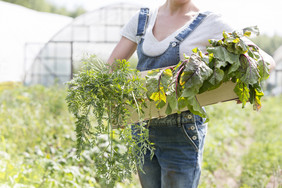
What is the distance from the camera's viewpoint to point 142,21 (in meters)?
1.68

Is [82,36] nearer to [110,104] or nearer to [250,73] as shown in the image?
[110,104]

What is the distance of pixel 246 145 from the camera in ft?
16.3

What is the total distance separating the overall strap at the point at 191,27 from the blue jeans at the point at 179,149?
331 mm

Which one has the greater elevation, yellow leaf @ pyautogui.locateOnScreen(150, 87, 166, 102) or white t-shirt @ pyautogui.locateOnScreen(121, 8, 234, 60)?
white t-shirt @ pyautogui.locateOnScreen(121, 8, 234, 60)

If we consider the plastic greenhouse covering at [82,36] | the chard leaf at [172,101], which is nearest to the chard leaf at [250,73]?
the chard leaf at [172,101]

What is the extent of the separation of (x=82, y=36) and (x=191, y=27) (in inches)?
314

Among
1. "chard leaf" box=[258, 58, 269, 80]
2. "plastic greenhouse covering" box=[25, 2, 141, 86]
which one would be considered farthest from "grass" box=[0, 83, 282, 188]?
"plastic greenhouse covering" box=[25, 2, 141, 86]

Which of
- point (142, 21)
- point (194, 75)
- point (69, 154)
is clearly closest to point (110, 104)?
point (194, 75)

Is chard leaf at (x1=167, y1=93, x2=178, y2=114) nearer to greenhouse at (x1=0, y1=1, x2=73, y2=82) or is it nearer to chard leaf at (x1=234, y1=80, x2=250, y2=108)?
chard leaf at (x1=234, y1=80, x2=250, y2=108)

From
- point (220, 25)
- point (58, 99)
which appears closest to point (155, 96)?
point (220, 25)

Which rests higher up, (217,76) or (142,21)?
(142,21)

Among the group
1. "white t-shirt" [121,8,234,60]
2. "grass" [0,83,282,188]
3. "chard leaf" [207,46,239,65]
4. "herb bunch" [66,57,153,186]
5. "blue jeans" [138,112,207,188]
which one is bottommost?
"grass" [0,83,282,188]

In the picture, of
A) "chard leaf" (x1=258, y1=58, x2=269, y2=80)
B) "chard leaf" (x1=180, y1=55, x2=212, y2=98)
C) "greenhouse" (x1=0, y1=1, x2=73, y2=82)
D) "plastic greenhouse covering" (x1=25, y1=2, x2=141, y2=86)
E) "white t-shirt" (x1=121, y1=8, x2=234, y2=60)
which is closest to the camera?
"chard leaf" (x1=180, y1=55, x2=212, y2=98)

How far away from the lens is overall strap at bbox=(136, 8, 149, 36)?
5.42 ft
